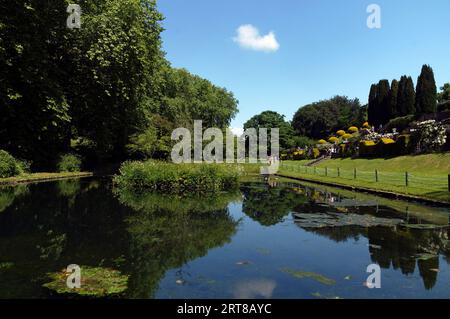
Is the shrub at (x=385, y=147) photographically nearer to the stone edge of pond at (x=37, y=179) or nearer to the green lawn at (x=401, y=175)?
the green lawn at (x=401, y=175)

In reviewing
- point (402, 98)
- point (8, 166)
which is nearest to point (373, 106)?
point (402, 98)

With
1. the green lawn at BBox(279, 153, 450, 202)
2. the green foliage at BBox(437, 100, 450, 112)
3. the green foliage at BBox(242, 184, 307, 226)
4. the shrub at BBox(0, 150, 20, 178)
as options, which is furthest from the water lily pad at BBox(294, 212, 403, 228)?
the green foliage at BBox(437, 100, 450, 112)

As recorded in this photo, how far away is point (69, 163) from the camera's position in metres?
36.9

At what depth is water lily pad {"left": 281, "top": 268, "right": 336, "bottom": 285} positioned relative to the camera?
680 centimetres

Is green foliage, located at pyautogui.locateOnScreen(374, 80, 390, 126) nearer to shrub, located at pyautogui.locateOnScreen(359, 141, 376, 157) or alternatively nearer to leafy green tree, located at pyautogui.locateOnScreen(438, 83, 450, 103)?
leafy green tree, located at pyautogui.locateOnScreen(438, 83, 450, 103)

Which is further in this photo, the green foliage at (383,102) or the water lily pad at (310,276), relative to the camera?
the green foliage at (383,102)

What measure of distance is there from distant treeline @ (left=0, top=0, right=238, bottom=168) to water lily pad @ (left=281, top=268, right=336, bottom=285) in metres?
23.5

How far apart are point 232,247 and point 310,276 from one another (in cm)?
283

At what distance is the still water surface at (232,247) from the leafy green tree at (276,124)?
7990 centimetres

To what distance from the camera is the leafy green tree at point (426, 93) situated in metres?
53.0

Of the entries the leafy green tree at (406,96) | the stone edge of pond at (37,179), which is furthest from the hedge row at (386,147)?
the stone edge of pond at (37,179)
